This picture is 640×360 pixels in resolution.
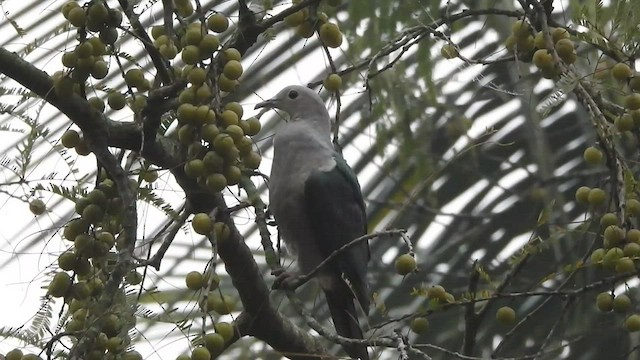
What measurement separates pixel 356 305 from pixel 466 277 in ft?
0.99

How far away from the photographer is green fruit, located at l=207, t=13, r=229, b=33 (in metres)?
1.63

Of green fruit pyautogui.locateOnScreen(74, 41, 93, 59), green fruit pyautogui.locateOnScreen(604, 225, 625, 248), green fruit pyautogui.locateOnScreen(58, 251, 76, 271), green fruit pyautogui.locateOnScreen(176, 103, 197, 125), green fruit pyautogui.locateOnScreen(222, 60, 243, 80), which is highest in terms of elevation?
green fruit pyautogui.locateOnScreen(74, 41, 93, 59)

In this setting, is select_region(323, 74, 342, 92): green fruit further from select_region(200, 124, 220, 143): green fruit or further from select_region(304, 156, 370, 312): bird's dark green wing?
select_region(304, 156, 370, 312): bird's dark green wing

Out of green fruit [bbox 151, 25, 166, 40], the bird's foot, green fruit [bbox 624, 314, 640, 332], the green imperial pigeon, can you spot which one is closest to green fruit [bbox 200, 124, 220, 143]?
green fruit [bbox 151, 25, 166, 40]

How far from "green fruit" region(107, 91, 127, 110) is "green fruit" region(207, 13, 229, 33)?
163 mm

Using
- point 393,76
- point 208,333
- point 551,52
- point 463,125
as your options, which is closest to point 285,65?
point 393,76

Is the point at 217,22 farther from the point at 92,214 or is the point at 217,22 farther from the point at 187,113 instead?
the point at 92,214

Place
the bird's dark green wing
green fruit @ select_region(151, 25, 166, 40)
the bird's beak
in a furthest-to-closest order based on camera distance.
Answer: the bird's beak
the bird's dark green wing
green fruit @ select_region(151, 25, 166, 40)

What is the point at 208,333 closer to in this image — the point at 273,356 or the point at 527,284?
the point at 273,356

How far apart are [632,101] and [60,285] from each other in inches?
33.4

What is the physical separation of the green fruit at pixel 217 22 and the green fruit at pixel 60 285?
0.41 meters

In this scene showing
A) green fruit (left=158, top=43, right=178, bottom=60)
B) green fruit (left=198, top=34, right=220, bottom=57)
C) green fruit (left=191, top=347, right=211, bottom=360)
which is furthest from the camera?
green fruit (left=158, top=43, right=178, bottom=60)

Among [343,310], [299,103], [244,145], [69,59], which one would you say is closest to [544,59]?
[244,145]

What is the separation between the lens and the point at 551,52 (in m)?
1.68
